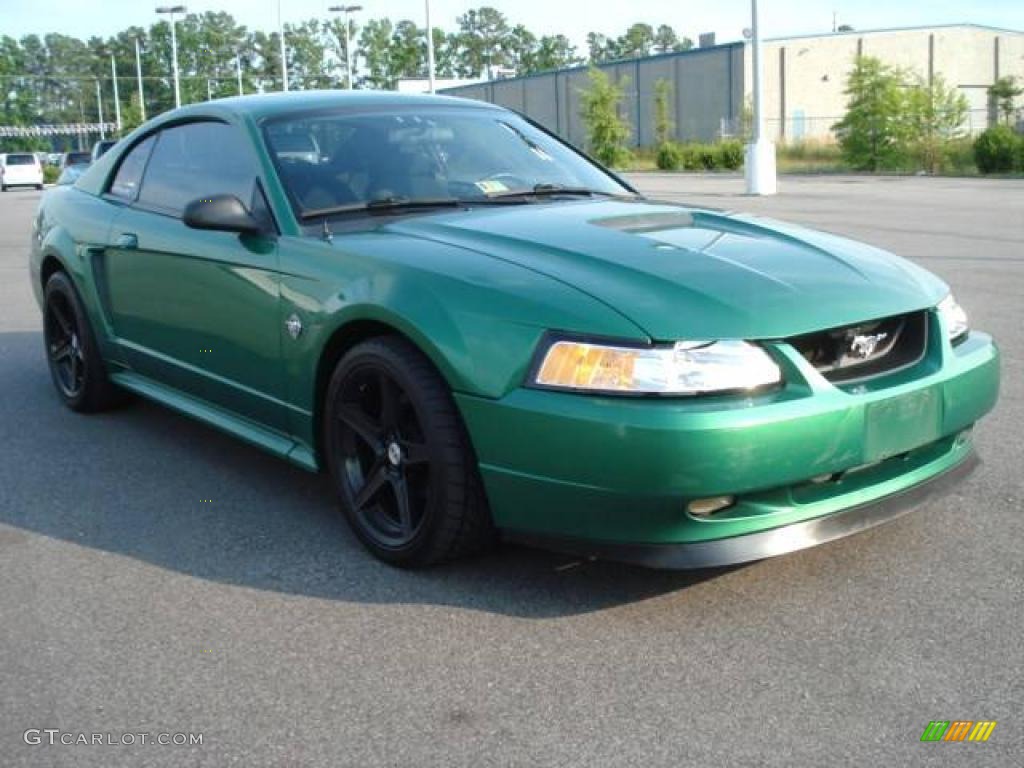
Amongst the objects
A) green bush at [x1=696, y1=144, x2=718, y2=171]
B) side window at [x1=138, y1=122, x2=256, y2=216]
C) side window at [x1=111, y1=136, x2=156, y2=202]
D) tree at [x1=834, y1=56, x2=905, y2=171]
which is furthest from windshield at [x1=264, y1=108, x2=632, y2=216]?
green bush at [x1=696, y1=144, x2=718, y2=171]

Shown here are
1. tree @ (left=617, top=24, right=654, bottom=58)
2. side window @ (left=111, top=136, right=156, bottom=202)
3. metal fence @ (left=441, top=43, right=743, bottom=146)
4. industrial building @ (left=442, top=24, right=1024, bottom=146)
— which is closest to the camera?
side window @ (left=111, top=136, right=156, bottom=202)

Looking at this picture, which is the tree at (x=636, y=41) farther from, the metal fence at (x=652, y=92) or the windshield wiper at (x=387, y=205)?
the windshield wiper at (x=387, y=205)

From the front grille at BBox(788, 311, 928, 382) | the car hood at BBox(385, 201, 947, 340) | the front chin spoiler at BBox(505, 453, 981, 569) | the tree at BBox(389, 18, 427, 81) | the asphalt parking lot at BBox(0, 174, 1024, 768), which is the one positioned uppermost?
the tree at BBox(389, 18, 427, 81)

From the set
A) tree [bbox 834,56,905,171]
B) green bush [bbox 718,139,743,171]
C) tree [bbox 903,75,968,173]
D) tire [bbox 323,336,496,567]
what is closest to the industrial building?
green bush [bbox 718,139,743,171]

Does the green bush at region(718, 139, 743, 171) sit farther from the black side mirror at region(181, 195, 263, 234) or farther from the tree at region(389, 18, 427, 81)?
the tree at region(389, 18, 427, 81)

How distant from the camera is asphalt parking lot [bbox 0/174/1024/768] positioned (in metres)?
2.68

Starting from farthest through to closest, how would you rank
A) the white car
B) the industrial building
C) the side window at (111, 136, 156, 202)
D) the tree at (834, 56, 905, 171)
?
A: the industrial building
the white car
the tree at (834, 56, 905, 171)
the side window at (111, 136, 156, 202)

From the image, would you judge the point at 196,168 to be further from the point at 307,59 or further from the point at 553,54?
the point at 553,54

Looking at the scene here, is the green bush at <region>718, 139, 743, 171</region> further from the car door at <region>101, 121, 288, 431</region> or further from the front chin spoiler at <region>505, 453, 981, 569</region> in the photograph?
the front chin spoiler at <region>505, 453, 981, 569</region>

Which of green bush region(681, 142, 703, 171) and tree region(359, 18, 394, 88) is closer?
green bush region(681, 142, 703, 171)

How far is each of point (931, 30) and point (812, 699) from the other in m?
63.9

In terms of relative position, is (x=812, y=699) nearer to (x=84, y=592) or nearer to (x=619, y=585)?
(x=619, y=585)

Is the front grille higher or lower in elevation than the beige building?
lower

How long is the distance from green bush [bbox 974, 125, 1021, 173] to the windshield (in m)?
28.2
